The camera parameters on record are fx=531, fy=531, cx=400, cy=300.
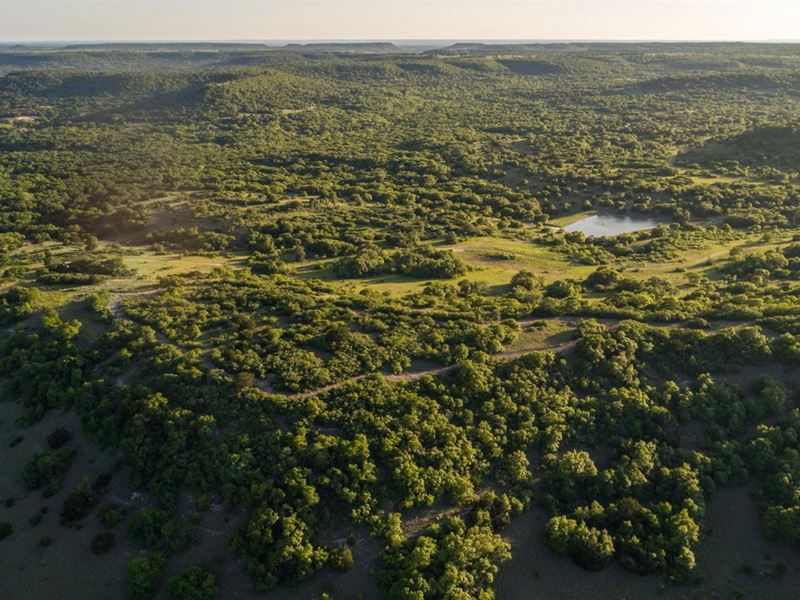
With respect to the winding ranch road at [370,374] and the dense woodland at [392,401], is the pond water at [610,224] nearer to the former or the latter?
the dense woodland at [392,401]

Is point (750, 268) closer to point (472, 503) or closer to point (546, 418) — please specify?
point (546, 418)

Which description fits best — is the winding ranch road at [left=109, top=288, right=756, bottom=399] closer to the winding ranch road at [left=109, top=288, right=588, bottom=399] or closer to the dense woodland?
the winding ranch road at [left=109, top=288, right=588, bottom=399]

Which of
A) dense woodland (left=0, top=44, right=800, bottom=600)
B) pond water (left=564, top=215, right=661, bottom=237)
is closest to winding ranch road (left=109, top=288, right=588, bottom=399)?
dense woodland (left=0, top=44, right=800, bottom=600)

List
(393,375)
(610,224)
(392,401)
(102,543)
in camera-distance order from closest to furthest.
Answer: (102,543)
(392,401)
(393,375)
(610,224)

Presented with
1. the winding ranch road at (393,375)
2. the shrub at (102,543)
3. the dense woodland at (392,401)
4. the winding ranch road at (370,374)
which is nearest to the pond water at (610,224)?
the dense woodland at (392,401)

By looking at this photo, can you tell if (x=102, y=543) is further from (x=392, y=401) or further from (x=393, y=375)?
(x=393, y=375)

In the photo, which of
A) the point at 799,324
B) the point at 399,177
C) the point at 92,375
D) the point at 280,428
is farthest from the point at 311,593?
the point at 399,177

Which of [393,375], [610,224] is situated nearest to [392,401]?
[393,375]

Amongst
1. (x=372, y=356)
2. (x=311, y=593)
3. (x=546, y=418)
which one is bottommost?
(x=311, y=593)
